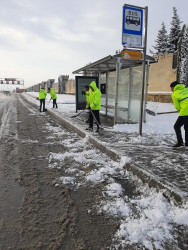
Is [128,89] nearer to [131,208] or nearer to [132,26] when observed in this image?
[132,26]

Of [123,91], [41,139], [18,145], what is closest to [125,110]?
[123,91]

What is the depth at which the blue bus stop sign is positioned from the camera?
5.70 m

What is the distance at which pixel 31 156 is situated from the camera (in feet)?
16.4

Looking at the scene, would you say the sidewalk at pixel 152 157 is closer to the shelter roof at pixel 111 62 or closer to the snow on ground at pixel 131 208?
the snow on ground at pixel 131 208

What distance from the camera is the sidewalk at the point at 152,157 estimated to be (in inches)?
125

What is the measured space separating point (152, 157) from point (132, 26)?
3.78 meters

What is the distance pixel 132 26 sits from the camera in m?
5.79

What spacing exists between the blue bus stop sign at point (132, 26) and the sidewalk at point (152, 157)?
2822 millimetres

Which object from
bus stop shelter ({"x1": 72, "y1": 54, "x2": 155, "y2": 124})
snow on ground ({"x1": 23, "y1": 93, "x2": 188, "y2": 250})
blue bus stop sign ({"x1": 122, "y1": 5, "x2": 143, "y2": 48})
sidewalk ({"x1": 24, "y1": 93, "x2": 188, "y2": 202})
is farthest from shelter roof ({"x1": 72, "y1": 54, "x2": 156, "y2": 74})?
snow on ground ({"x1": 23, "y1": 93, "x2": 188, "y2": 250})

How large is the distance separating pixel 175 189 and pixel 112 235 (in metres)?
1.26

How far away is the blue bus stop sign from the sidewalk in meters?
2.82

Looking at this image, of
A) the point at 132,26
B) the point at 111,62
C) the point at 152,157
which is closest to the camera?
the point at 152,157

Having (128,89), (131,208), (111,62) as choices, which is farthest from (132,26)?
(131,208)

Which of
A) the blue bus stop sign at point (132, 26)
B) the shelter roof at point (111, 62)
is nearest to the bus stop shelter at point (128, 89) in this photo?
the shelter roof at point (111, 62)
